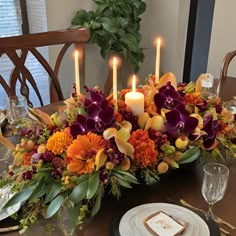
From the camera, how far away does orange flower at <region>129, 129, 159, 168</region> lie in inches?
30.7

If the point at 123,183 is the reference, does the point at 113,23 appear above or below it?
above

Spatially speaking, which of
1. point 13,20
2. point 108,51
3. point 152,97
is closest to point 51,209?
point 152,97

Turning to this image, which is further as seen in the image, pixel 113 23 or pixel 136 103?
pixel 113 23

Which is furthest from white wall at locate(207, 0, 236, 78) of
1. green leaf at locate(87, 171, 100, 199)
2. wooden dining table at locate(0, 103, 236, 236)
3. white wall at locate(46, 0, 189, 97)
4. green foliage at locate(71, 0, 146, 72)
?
green leaf at locate(87, 171, 100, 199)

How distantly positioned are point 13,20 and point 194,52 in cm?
162

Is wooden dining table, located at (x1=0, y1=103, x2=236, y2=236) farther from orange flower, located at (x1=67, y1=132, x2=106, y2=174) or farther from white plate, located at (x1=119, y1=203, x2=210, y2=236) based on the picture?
orange flower, located at (x1=67, y1=132, x2=106, y2=174)

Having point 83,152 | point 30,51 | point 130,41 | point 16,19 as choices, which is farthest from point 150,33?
point 83,152

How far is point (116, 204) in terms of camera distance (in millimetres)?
842

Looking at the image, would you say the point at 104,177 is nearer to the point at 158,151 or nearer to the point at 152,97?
the point at 158,151

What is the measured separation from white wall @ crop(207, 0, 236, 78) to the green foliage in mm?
622

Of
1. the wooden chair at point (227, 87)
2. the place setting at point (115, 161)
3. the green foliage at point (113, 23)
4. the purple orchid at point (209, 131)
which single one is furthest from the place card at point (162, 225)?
the green foliage at point (113, 23)

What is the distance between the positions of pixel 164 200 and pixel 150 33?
2.33 meters

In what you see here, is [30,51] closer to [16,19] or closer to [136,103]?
[136,103]

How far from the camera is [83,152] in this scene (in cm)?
76
